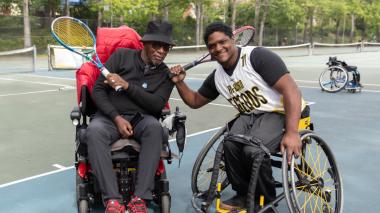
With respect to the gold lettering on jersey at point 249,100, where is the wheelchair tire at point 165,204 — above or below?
below

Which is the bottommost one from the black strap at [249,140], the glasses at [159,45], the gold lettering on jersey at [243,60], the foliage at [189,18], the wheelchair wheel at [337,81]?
the wheelchair wheel at [337,81]

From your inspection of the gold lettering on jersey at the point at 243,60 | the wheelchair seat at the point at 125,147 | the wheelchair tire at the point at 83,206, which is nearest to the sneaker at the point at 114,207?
the wheelchair tire at the point at 83,206

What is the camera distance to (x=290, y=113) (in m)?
3.09

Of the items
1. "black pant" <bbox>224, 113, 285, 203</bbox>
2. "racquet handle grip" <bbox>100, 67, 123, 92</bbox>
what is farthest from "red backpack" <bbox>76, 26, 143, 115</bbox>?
"black pant" <bbox>224, 113, 285, 203</bbox>

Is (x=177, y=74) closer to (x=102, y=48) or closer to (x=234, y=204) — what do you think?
(x=102, y=48)

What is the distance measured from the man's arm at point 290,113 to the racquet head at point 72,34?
1.69 metres

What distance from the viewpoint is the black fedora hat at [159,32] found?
11.4 feet

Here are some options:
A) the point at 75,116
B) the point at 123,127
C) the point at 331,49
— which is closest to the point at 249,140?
the point at 123,127

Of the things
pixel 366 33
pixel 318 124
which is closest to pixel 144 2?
pixel 318 124

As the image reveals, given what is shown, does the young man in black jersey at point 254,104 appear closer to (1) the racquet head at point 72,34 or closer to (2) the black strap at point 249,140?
(2) the black strap at point 249,140

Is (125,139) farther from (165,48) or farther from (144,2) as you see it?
(144,2)

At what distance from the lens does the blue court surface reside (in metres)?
3.86

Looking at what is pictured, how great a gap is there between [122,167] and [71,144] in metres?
2.43

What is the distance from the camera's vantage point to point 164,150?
349 centimetres
